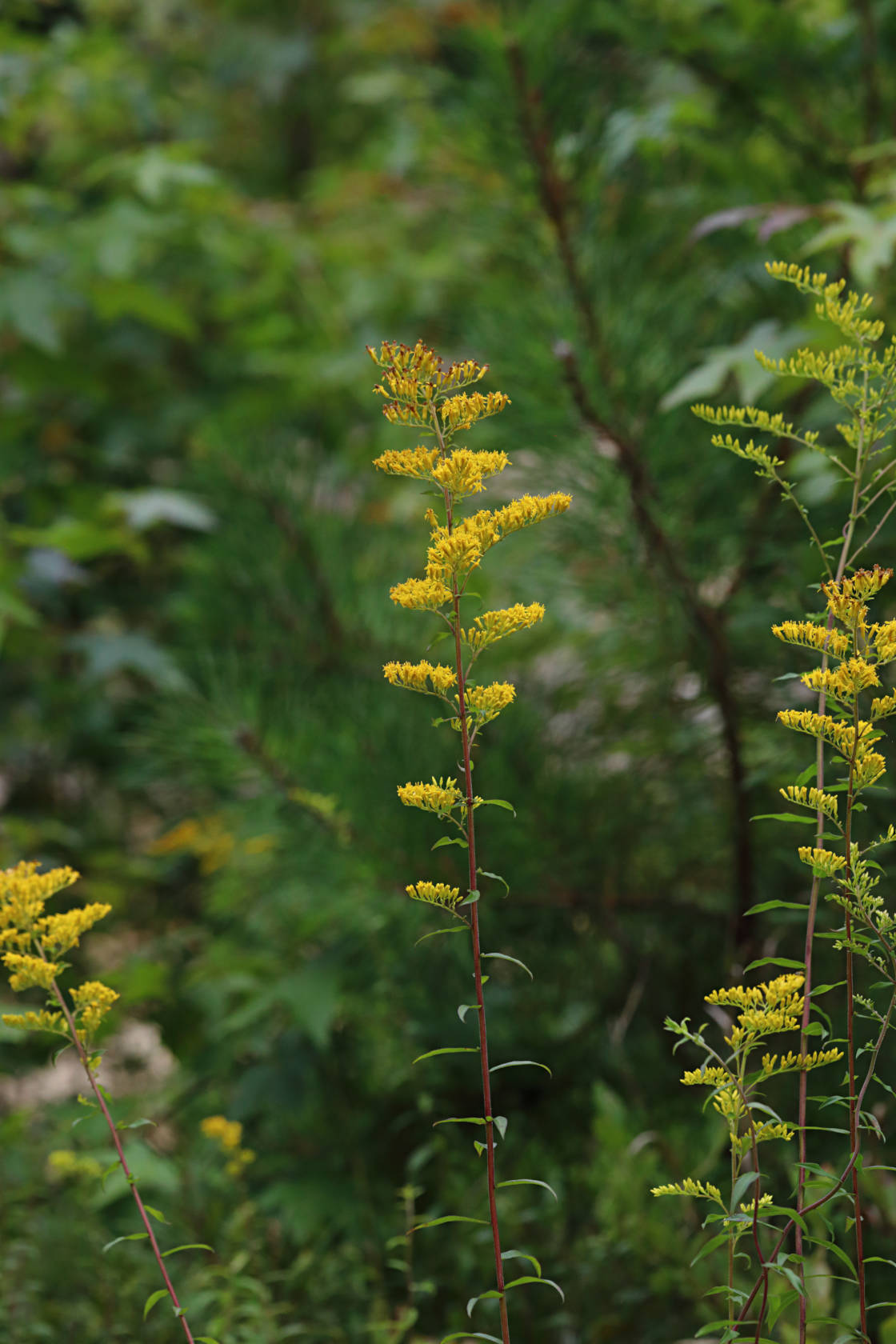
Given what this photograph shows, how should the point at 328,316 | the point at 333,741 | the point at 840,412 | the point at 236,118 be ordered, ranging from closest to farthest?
the point at 840,412
the point at 333,741
the point at 328,316
the point at 236,118

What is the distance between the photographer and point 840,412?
1.09 meters

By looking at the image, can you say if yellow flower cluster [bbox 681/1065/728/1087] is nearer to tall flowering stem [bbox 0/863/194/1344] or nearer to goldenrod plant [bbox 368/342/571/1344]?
goldenrod plant [bbox 368/342/571/1344]

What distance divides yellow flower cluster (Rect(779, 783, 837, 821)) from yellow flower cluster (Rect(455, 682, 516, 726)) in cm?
15

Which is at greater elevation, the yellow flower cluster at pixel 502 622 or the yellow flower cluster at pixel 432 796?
the yellow flower cluster at pixel 502 622

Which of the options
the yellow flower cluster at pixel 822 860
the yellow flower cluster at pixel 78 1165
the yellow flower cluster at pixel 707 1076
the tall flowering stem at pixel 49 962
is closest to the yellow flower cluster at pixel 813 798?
the yellow flower cluster at pixel 822 860

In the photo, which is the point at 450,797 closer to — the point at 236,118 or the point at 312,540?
the point at 312,540

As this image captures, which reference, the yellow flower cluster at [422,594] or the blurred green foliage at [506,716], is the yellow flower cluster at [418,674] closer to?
the yellow flower cluster at [422,594]

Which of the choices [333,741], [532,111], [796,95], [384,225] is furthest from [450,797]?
[384,225]

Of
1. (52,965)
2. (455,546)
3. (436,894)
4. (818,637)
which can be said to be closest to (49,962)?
(52,965)

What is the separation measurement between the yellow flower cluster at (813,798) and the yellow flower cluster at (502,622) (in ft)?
0.51

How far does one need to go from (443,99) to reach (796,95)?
42 cm

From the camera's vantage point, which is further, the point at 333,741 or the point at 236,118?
the point at 236,118

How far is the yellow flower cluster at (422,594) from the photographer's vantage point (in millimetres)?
557

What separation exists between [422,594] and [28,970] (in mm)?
292
